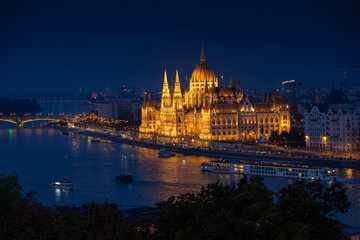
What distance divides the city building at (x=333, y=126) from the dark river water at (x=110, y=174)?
24.0ft

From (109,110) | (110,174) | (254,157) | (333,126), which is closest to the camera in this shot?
(110,174)

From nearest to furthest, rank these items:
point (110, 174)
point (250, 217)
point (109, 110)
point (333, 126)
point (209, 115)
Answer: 1. point (250, 217)
2. point (110, 174)
3. point (333, 126)
4. point (209, 115)
5. point (109, 110)

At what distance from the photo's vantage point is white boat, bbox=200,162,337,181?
109ft

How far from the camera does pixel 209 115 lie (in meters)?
53.4

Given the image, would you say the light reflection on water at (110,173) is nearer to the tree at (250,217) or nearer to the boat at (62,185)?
the boat at (62,185)

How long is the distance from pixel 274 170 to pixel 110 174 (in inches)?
377

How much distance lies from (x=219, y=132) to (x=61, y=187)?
82.0 feet

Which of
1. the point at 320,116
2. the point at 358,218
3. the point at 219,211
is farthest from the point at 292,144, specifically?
the point at 219,211

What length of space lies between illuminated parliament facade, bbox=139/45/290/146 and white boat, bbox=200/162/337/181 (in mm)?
14853

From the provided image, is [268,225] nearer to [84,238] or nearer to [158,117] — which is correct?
[84,238]

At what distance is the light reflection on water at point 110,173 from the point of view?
28.3 meters

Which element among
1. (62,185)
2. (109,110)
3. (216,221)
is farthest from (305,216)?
(109,110)

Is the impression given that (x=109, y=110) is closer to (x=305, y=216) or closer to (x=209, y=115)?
(x=209, y=115)

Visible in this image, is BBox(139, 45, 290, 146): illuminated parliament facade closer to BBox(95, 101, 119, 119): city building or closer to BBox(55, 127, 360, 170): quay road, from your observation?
BBox(55, 127, 360, 170): quay road
